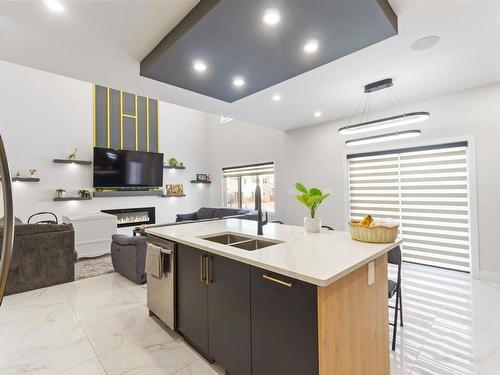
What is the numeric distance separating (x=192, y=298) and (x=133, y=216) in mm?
5485

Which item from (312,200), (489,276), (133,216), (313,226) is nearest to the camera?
(312,200)

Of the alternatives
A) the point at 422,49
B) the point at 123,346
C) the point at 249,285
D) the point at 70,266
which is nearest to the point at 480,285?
the point at 422,49

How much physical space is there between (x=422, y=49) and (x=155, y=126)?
21.7ft

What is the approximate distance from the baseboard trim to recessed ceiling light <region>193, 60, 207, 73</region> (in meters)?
4.79

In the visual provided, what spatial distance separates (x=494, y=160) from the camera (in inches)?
141

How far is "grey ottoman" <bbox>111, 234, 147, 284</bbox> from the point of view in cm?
353

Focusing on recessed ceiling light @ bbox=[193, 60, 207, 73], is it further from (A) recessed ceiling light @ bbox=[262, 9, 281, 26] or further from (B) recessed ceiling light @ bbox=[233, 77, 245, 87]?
(A) recessed ceiling light @ bbox=[262, 9, 281, 26]

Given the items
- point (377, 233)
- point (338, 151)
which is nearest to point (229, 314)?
point (377, 233)

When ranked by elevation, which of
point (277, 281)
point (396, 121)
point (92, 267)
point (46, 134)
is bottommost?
point (92, 267)

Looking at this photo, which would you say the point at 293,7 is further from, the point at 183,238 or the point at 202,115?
the point at 202,115

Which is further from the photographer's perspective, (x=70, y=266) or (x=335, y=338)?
(x=70, y=266)

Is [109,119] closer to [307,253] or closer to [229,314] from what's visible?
[229,314]

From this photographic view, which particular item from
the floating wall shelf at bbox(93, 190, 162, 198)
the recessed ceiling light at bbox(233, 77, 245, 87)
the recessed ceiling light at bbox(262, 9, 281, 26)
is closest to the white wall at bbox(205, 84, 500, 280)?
the floating wall shelf at bbox(93, 190, 162, 198)

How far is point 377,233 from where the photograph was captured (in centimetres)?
185
